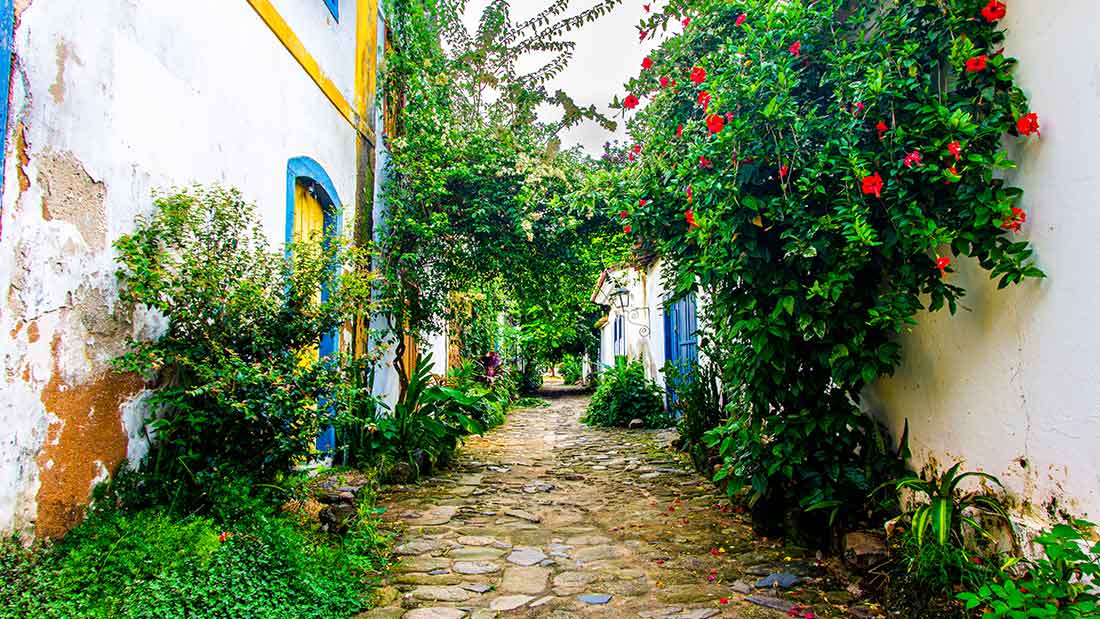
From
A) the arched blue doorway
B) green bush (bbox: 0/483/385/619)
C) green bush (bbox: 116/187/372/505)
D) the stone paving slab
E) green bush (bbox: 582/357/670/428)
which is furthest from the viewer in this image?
green bush (bbox: 582/357/670/428)

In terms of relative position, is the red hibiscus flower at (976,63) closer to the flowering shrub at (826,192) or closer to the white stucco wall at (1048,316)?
the flowering shrub at (826,192)

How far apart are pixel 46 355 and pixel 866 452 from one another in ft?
13.5

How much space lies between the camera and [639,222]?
167 inches

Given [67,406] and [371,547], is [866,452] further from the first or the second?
[67,406]

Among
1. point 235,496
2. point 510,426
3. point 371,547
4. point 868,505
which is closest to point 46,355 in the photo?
point 235,496

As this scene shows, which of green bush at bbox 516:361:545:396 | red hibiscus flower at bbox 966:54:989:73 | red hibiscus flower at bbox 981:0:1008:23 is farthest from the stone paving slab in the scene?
green bush at bbox 516:361:545:396

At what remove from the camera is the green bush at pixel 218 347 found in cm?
297

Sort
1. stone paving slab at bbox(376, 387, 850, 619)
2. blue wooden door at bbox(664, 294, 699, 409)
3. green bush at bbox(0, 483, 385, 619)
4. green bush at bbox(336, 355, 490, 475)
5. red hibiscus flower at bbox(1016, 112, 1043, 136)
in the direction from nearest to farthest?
green bush at bbox(0, 483, 385, 619)
red hibiscus flower at bbox(1016, 112, 1043, 136)
stone paving slab at bbox(376, 387, 850, 619)
green bush at bbox(336, 355, 490, 475)
blue wooden door at bbox(664, 294, 699, 409)

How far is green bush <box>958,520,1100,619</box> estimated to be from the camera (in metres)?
2.13

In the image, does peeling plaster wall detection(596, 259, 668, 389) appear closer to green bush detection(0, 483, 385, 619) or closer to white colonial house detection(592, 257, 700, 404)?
white colonial house detection(592, 257, 700, 404)

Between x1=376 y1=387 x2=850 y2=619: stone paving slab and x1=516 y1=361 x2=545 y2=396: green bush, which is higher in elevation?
x1=516 y1=361 x2=545 y2=396: green bush

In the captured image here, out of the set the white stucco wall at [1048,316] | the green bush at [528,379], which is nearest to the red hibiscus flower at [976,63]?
the white stucco wall at [1048,316]

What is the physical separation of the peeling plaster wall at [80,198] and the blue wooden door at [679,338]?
612cm

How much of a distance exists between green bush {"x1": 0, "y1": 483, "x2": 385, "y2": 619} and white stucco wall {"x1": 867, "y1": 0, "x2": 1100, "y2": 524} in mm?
3070
